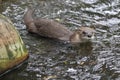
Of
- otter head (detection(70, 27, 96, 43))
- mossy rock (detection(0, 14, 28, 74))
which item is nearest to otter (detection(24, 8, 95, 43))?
otter head (detection(70, 27, 96, 43))

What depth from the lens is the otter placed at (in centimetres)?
815

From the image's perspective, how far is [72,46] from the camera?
816 cm

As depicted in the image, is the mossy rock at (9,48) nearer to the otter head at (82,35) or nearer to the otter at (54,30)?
the otter at (54,30)

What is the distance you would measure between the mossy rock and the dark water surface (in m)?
0.17

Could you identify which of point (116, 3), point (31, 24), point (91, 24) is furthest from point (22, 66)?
point (116, 3)

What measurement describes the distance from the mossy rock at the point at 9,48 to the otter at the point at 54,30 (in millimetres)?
1380

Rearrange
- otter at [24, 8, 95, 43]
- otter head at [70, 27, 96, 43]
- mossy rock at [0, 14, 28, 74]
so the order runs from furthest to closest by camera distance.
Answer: otter at [24, 8, 95, 43]
otter head at [70, 27, 96, 43]
mossy rock at [0, 14, 28, 74]

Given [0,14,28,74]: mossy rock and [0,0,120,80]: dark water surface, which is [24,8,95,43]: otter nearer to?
[0,0,120,80]: dark water surface

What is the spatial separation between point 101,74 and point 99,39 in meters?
1.58

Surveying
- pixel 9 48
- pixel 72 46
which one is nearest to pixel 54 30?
pixel 72 46

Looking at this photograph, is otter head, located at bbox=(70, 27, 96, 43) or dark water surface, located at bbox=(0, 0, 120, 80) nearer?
dark water surface, located at bbox=(0, 0, 120, 80)

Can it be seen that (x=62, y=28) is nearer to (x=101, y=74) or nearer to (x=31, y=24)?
(x=31, y=24)

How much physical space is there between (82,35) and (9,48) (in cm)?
198

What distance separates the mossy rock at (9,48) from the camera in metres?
6.71
